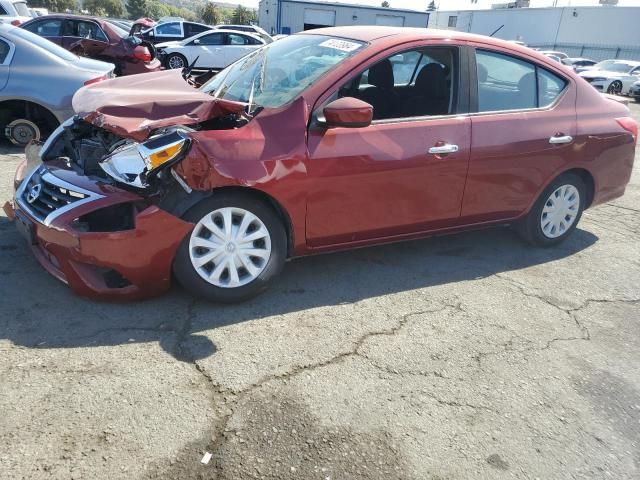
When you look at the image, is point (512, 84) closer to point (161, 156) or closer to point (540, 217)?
point (540, 217)

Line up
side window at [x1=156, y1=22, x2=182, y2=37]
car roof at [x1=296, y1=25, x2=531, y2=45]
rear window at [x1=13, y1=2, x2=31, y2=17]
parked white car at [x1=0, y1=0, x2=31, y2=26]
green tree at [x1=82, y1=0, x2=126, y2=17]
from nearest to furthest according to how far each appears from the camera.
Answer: car roof at [x1=296, y1=25, x2=531, y2=45]
parked white car at [x1=0, y1=0, x2=31, y2=26]
rear window at [x1=13, y1=2, x2=31, y2=17]
side window at [x1=156, y1=22, x2=182, y2=37]
green tree at [x1=82, y1=0, x2=126, y2=17]

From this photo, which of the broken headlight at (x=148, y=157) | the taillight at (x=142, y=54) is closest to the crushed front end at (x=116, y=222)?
the broken headlight at (x=148, y=157)

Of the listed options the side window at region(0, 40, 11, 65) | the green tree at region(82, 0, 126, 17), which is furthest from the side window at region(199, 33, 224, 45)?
the green tree at region(82, 0, 126, 17)

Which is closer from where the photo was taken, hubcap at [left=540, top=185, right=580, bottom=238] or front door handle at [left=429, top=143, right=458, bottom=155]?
front door handle at [left=429, top=143, right=458, bottom=155]

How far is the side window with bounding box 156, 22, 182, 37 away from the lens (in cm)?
2044

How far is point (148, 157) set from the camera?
9.70 ft

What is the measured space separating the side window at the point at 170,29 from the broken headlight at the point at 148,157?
19.4m

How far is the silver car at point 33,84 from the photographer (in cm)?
614

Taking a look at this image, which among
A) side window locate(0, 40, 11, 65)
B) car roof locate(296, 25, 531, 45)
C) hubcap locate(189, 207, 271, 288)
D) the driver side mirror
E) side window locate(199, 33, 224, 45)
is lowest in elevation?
hubcap locate(189, 207, 271, 288)

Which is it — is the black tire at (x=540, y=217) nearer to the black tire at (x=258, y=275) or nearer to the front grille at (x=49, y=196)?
the black tire at (x=258, y=275)

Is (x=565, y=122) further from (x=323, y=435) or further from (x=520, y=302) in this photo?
(x=323, y=435)

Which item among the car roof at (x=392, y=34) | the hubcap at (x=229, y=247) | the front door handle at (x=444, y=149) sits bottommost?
the hubcap at (x=229, y=247)

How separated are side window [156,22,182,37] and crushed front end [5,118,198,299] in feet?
63.1

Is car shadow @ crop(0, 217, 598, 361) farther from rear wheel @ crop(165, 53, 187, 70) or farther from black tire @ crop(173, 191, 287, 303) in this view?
rear wheel @ crop(165, 53, 187, 70)
